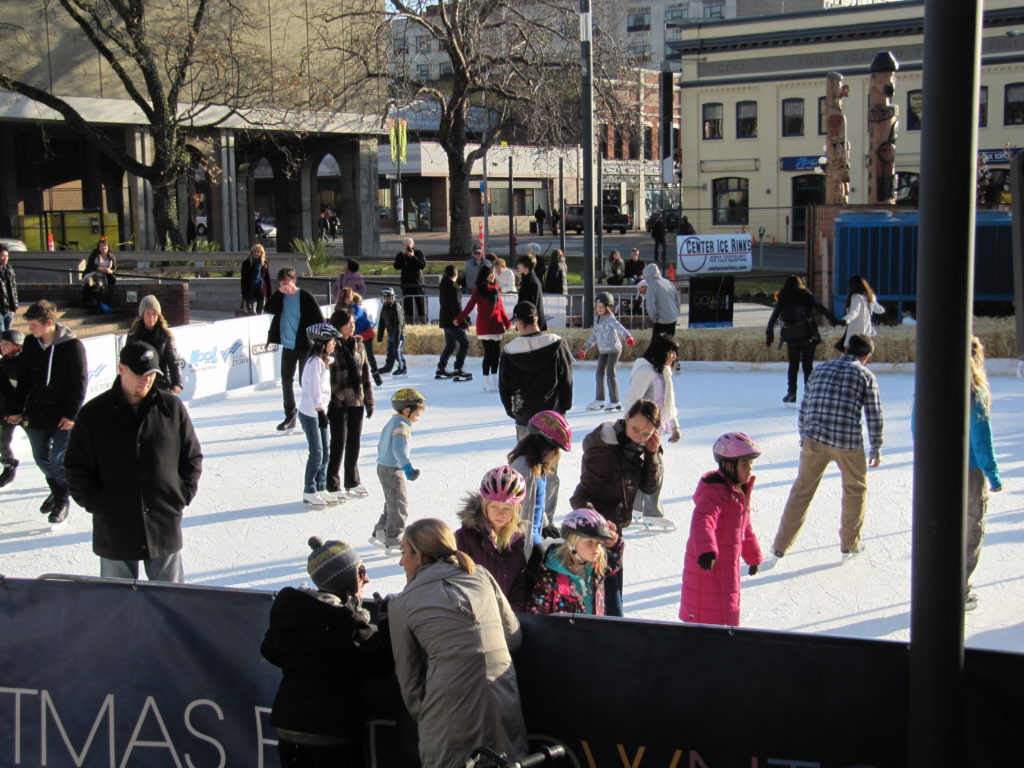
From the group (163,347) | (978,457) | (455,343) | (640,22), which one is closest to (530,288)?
(455,343)

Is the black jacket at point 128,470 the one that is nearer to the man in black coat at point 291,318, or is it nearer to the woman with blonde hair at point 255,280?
the man in black coat at point 291,318

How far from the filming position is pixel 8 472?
9.53 m

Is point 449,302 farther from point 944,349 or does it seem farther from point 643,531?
point 944,349

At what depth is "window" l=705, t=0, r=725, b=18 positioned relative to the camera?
76.1 meters

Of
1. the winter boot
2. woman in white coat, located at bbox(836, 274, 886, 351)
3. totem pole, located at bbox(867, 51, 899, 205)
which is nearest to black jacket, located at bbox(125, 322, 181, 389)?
the winter boot

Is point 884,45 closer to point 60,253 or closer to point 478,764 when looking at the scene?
point 60,253

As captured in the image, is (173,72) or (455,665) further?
(173,72)

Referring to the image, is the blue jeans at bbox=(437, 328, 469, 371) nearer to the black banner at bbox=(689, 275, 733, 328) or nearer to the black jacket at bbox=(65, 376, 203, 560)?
the black banner at bbox=(689, 275, 733, 328)

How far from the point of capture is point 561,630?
415 cm

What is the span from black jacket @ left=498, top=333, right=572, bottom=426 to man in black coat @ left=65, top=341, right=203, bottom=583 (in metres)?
3.42

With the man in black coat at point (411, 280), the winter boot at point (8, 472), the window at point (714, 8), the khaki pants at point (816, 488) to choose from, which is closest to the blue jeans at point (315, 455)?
the winter boot at point (8, 472)

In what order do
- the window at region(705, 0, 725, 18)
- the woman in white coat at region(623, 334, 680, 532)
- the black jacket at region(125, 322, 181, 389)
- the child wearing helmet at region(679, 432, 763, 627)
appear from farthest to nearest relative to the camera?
1. the window at region(705, 0, 725, 18)
2. the black jacket at region(125, 322, 181, 389)
3. the woman in white coat at region(623, 334, 680, 532)
4. the child wearing helmet at region(679, 432, 763, 627)

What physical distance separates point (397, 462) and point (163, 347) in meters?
3.16

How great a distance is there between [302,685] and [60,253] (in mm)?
25899
